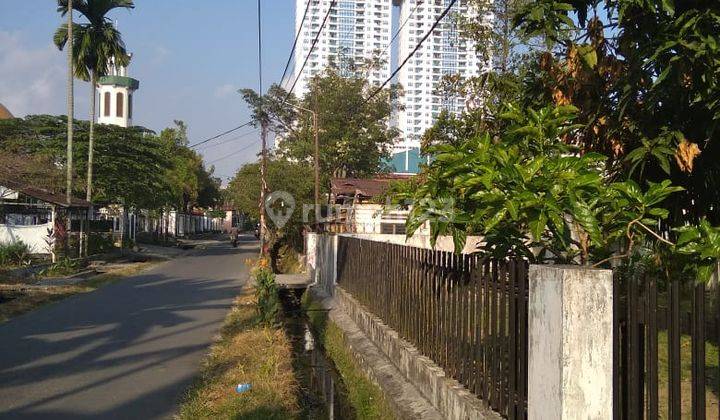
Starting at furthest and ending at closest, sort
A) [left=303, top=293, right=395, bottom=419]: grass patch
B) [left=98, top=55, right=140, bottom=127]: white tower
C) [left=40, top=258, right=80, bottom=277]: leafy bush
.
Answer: [left=98, top=55, right=140, bottom=127]: white tower
[left=40, top=258, right=80, bottom=277]: leafy bush
[left=303, top=293, right=395, bottom=419]: grass patch

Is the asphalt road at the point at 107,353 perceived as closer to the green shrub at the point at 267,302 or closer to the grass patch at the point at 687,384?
the green shrub at the point at 267,302

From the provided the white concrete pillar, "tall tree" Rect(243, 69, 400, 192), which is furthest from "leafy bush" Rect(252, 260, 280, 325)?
"tall tree" Rect(243, 69, 400, 192)

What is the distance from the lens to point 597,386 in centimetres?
391

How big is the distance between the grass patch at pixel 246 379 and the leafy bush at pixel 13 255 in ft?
42.1

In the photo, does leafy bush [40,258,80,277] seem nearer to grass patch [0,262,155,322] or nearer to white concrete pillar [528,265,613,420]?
grass patch [0,262,155,322]

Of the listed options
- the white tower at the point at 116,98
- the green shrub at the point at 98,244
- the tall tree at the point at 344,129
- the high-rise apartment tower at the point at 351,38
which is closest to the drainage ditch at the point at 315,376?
the green shrub at the point at 98,244

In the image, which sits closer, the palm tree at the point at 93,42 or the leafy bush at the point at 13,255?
the leafy bush at the point at 13,255

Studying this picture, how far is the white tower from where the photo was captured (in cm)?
5078

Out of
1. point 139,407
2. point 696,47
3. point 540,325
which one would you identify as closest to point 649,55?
point 696,47

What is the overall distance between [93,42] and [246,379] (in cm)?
2308

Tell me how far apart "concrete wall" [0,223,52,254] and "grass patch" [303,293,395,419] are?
1549 centimetres

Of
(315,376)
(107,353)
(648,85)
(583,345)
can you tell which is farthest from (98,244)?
(583,345)

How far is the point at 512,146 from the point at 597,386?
189cm

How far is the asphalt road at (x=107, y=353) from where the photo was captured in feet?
22.8
